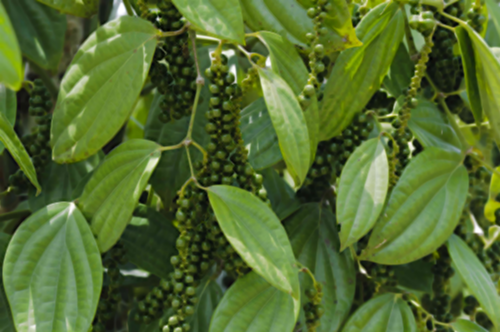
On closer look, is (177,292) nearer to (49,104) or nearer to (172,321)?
(172,321)

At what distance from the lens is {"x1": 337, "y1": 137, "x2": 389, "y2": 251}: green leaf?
0.45 meters

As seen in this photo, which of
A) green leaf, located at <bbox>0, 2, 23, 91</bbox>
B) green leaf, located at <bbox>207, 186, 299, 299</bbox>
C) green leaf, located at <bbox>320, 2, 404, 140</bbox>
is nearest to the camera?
green leaf, located at <bbox>0, 2, 23, 91</bbox>

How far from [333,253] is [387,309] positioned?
9 centimetres

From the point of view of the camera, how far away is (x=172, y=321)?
435 millimetres

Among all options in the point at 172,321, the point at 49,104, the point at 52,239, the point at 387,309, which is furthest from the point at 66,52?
the point at 387,309

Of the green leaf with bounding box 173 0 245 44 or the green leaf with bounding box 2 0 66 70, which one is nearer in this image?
the green leaf with bounding box 173 0 245 44

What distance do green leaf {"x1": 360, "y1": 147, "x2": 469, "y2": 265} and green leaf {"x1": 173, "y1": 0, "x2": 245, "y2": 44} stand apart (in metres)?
0.24

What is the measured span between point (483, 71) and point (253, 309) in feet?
1.16

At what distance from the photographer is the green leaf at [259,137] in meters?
0.48

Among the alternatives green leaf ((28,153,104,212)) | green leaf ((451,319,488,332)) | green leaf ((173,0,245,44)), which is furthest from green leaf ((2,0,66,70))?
green leaf ((451,319,488,332))

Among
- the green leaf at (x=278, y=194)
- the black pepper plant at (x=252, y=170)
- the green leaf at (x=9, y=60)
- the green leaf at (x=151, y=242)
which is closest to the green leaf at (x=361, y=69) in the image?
the black pepper plant at (x=252, y=170)

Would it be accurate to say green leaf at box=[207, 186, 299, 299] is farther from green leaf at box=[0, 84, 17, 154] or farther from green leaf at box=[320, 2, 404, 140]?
green leaf at box=[0, 84, 17, 154]

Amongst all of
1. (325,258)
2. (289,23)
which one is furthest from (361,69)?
(325,258)

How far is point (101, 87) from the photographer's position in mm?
447
